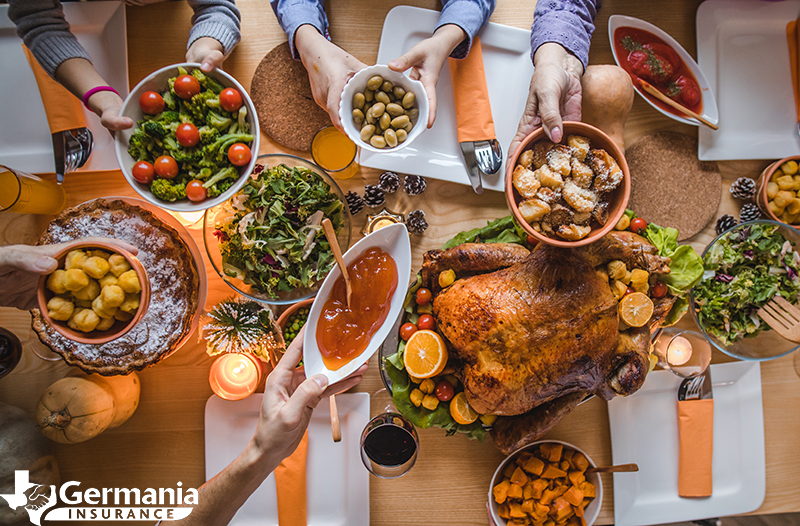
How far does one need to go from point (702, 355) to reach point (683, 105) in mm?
1035

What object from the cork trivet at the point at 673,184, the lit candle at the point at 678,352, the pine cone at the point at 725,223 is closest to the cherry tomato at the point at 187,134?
the cork trivet at the point at 673,184

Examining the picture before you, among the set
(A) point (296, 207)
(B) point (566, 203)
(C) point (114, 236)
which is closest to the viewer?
(B) point (566, 203)

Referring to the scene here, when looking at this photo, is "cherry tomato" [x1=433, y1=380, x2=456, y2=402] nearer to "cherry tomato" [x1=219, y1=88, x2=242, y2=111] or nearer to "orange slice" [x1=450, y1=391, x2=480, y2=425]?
"orange slice" [x1=450, y1=391, x2=480, y2=425]

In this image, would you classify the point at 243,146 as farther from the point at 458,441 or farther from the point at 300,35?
the point at 458,441

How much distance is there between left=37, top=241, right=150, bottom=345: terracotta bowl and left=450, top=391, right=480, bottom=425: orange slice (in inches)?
42.3

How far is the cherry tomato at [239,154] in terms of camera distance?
130cm

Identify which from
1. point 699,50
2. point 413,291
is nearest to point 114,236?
point 413,291

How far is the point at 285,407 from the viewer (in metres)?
1.30

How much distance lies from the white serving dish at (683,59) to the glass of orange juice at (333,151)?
1.17 metres

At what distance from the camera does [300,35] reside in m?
1.65

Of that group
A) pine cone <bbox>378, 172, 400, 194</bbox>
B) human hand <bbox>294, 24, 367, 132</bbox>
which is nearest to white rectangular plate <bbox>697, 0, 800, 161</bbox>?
pine cone <bbox>378, 172, 400, 194</bbox>

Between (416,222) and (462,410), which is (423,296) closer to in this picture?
(416,222)

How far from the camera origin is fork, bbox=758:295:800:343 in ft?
5.53

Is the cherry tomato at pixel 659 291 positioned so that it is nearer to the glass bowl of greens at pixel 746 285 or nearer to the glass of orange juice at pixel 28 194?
the glass bowl of greens at pixel 746 285
